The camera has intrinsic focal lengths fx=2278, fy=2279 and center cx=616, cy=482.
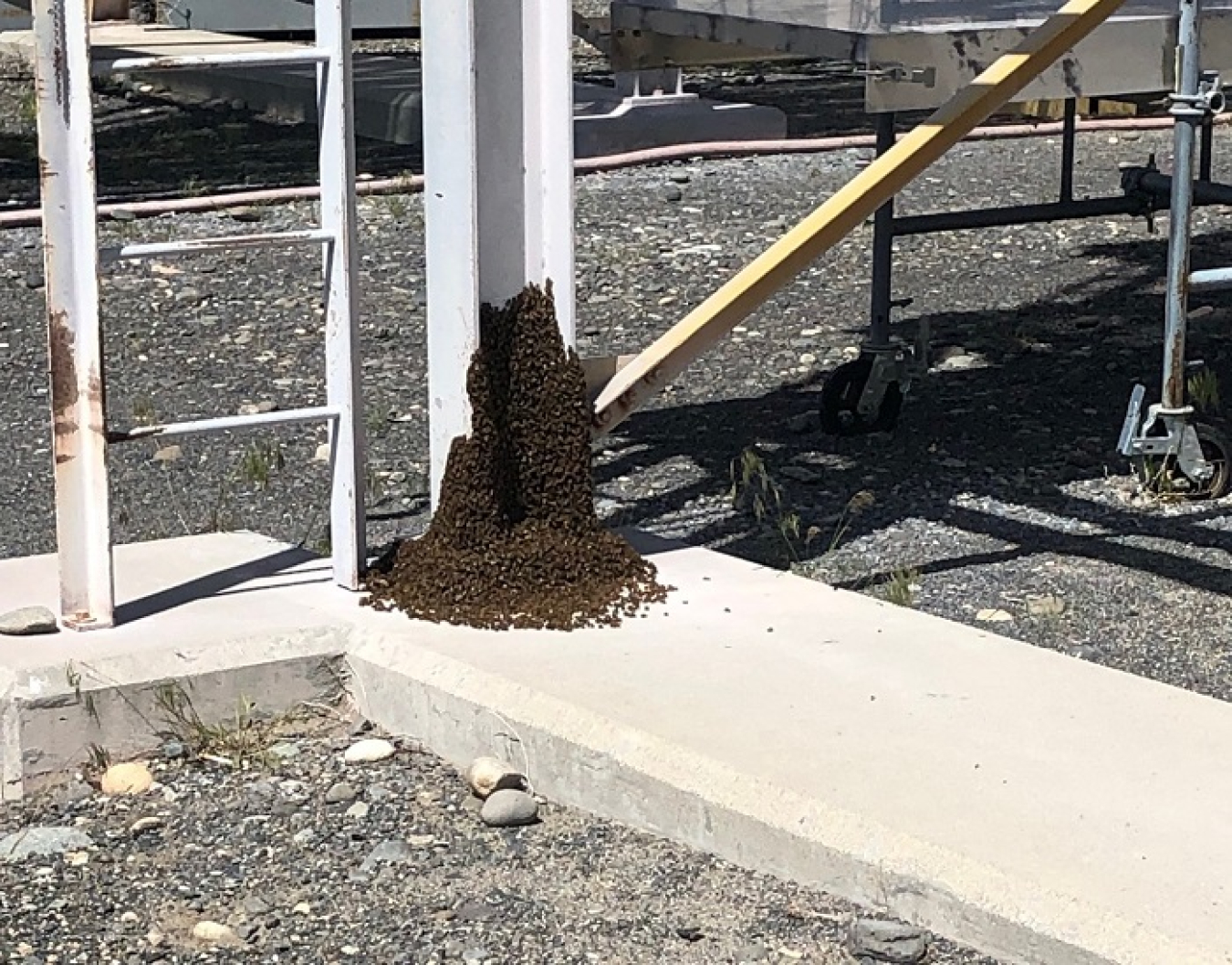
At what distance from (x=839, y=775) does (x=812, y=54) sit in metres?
2.59

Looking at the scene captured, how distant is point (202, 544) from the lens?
491 cm

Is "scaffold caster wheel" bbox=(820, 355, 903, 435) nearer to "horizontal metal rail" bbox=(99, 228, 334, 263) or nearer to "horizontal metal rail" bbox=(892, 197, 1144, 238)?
"horizontal metal rail" bbox=(892, 197, 1144, 238)

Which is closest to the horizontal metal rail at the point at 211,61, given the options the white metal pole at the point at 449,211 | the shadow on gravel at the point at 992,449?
the white metal pole at the point at 449,211

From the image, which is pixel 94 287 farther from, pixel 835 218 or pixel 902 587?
pixel 902 587

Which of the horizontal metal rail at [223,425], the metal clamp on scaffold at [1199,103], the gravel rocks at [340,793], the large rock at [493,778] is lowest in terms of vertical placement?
the gravel rocks at [340,793]

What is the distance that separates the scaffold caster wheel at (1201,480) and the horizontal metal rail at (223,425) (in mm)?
2362

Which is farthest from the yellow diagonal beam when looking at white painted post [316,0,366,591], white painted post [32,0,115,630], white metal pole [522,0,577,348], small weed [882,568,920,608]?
white painted post [32,0,115,630]

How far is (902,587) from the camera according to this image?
4.95 metres

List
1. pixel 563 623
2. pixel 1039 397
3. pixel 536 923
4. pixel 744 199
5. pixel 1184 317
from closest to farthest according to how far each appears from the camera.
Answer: pixel 536 923
pixel 563 623
pixel 1184 317
pixel 1039 397
pixel 744 199

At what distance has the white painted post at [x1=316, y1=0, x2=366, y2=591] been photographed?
4309 millimetres

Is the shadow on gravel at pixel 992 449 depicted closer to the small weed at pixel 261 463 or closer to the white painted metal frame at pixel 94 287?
the small weed at pixel 261 463

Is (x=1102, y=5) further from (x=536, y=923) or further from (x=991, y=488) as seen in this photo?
(x=536, y=923)

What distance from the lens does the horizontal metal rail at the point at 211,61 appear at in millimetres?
4059

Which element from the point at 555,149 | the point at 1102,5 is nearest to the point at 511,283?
the point at 555,149
